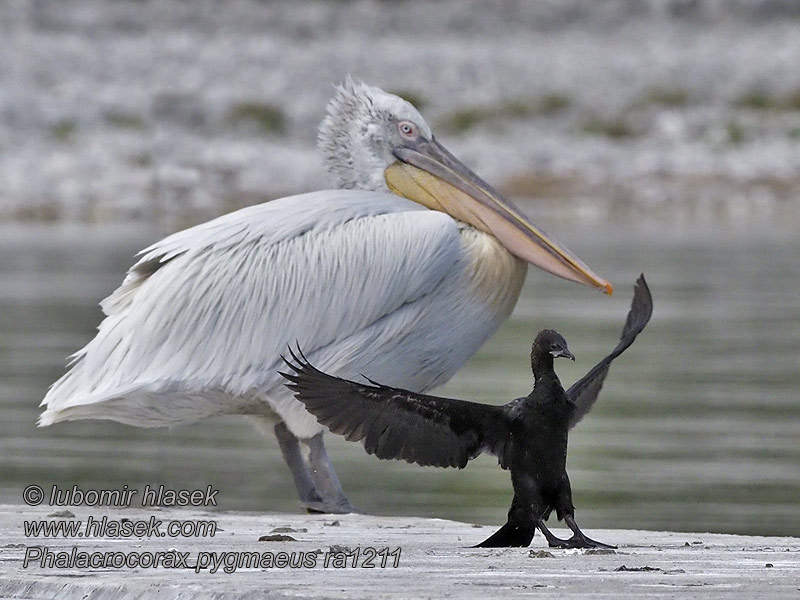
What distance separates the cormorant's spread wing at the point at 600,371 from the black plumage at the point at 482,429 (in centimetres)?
17

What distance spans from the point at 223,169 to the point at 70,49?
22.8 metres

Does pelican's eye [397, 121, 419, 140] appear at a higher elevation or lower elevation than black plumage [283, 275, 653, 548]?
higher

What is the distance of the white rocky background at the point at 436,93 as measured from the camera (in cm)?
3791

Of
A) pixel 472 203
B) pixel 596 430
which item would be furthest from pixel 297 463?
pixel 596 430

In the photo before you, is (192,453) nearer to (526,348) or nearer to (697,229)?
(526,348)

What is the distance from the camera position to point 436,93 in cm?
5109

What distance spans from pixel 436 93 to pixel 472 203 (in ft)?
143

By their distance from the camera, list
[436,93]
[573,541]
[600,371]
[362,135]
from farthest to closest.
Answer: [436,93]
[362,135]
[600,371]
[573,541]

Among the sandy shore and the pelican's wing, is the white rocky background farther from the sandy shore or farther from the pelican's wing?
the sandy shore

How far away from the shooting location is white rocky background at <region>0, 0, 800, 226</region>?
37906mm

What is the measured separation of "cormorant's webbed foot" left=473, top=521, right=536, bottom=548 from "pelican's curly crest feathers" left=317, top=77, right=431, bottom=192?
8.40 feet

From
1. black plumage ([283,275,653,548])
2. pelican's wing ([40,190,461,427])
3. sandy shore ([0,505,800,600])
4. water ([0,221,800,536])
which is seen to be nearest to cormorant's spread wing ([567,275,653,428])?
black plumage ([283,275,653,548])

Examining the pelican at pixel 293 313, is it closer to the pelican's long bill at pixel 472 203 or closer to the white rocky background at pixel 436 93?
the pelican's long bill at pixel 472 203

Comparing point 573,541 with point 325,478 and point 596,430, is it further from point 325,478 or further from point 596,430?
point 596,430
